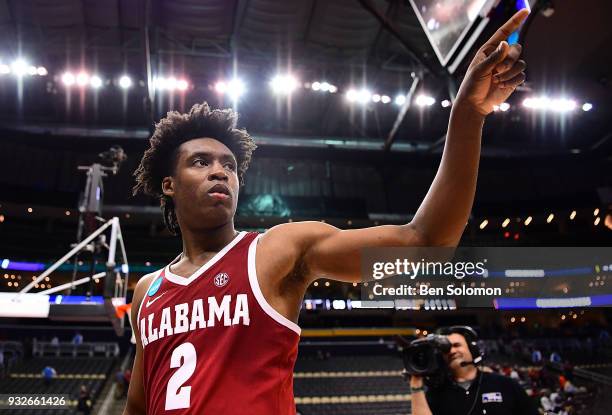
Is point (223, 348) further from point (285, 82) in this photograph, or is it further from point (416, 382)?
point (285, 82)

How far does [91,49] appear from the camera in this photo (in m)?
13.6

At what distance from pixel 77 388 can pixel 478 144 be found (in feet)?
45.4

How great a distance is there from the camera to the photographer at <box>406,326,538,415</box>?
2.96 meters

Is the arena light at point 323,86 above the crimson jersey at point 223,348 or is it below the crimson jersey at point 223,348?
above

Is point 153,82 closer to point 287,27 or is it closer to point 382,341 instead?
point 287,27

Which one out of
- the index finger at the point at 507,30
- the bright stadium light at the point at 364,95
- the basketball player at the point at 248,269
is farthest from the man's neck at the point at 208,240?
the bright stadium light at the point at 364,95

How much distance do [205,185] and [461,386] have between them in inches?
92.7

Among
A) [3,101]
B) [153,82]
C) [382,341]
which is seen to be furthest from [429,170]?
[3,101]

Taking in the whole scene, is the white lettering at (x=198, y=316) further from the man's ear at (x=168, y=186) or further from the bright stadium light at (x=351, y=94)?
the bright stadium light at (x=351, y=94)

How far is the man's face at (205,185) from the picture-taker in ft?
5.29

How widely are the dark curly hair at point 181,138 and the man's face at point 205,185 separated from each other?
97mm

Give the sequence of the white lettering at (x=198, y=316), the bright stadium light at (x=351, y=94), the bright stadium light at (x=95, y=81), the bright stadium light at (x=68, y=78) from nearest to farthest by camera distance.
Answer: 1. the white lettering at (x=198, y=316)
2. the bright stadium light at (x=68, y=78)
3. the bright stadium light at (x=95, y=81)
4. the bright stadium light at (x=351, y=94)

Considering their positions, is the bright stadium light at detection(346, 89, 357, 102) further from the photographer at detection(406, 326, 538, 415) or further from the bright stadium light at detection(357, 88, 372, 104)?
the photographer at detection(406, 326, 538, 415)

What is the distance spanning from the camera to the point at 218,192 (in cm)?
161
